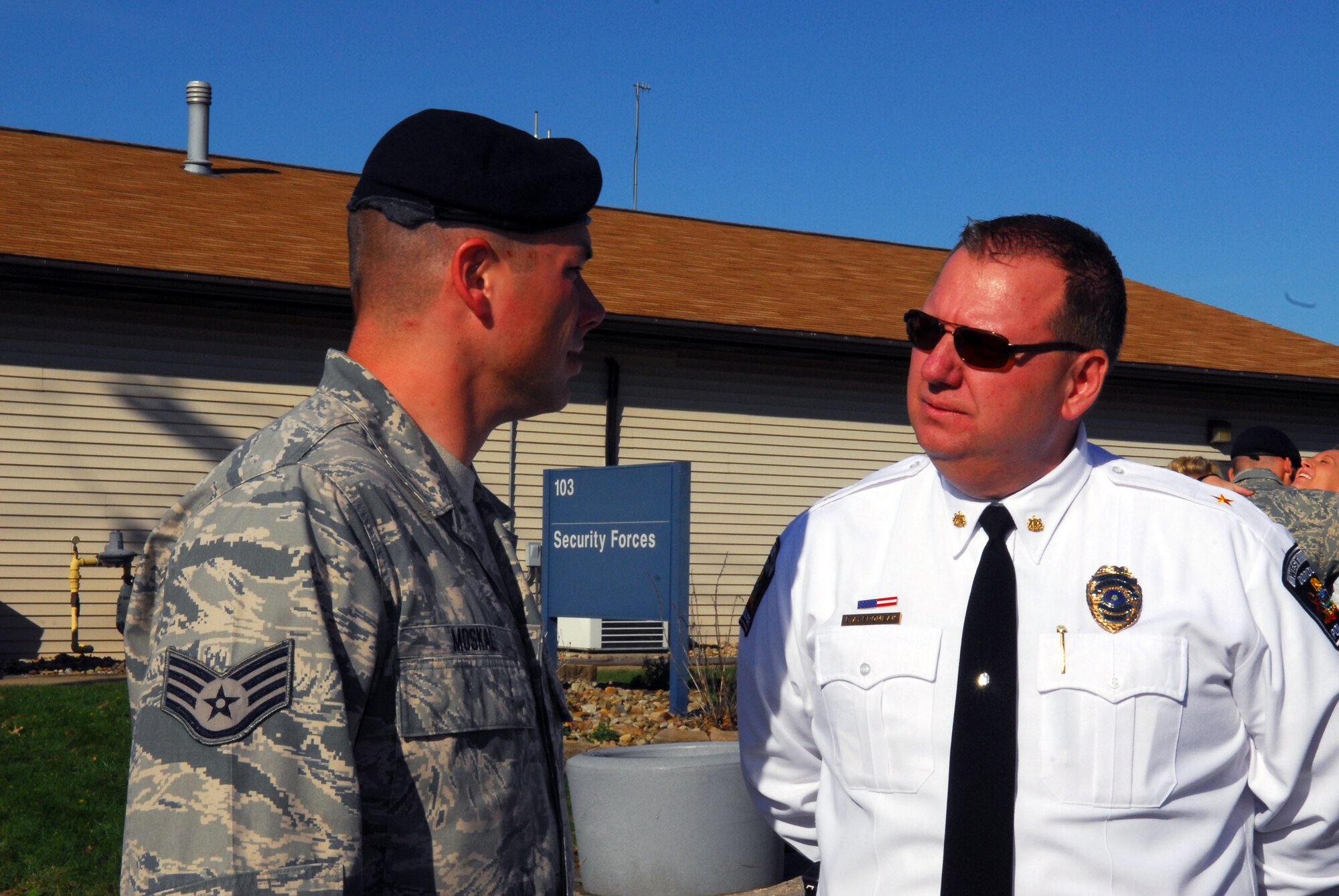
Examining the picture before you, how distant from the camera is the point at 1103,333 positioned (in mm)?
2928

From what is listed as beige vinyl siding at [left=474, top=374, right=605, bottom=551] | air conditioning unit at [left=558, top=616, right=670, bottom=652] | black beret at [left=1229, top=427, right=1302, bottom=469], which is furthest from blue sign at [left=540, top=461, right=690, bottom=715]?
black beret at [left=1229, top=427, right=1302, bottom=469]

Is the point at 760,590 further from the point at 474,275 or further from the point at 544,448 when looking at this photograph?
the point at 544,448

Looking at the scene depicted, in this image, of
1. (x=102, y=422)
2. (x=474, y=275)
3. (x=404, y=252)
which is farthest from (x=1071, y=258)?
(x=102, y=422)

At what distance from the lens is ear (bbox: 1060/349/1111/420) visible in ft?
9.45

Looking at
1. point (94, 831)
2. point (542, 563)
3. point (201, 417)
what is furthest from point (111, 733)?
point (201, 417)

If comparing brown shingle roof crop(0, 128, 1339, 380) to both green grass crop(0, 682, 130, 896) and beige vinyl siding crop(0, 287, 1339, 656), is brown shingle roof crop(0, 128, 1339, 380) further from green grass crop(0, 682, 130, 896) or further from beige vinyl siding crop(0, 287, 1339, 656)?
green grass crop(0, 682, 130, 896)

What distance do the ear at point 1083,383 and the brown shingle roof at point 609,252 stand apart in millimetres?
10755

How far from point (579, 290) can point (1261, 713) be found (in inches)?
62.8

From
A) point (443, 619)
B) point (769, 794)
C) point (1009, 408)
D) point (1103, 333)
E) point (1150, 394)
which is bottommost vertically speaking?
point (769, 794)

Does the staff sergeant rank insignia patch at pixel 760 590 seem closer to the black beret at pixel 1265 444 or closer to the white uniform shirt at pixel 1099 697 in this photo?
the white uniform shirt at pixel 1099 697

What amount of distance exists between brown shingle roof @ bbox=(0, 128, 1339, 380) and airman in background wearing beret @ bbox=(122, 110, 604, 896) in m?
11.0

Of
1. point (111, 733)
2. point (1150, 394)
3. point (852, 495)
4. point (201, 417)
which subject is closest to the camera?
point (852, 495)

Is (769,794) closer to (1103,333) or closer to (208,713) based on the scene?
(1103,333)

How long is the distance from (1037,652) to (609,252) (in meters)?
14.3
